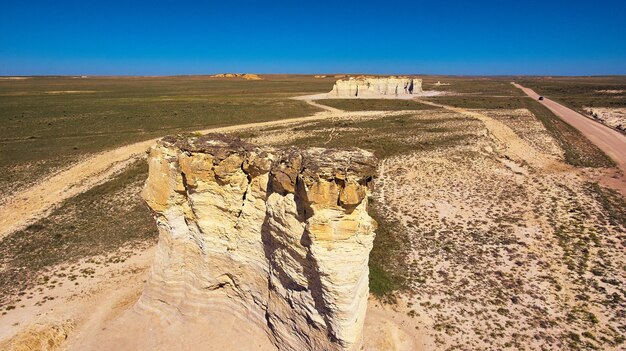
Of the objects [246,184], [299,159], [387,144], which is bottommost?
[387,144]

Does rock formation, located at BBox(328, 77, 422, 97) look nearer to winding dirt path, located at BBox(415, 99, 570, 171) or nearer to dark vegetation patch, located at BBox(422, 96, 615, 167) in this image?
dark vegetation patch, located at BBox(422, 96, 615, 167)

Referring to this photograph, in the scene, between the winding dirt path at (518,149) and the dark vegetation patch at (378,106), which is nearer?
the winding dirt path at (518,149)

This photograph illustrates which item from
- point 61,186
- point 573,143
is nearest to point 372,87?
point 573,143

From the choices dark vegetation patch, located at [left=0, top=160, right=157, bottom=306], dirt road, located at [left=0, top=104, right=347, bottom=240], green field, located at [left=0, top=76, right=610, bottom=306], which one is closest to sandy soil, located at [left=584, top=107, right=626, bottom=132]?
green field, located at [left=0, top=76, right=610, bottom=306]

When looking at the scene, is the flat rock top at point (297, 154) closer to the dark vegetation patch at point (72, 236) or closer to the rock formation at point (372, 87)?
the dark vegetation patch at point (72, 236)

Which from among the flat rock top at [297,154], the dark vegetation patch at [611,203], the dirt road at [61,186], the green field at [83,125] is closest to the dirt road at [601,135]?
the dark vegetation patch at [611,203]

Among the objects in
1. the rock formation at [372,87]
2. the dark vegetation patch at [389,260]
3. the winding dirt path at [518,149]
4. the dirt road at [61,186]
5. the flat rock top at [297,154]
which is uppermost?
the rock formation at [372,87]

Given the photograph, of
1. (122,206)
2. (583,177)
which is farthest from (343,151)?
(583,177)

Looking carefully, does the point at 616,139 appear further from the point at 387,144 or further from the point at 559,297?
the point at 559,297
